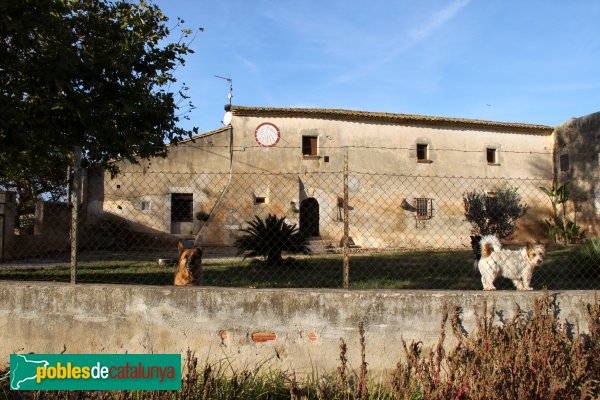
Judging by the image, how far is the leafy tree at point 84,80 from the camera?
19.6ft

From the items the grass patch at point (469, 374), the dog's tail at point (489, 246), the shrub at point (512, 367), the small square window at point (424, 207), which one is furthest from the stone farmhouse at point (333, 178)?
the shrub at point (512, 367)

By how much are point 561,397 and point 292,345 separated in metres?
1.93

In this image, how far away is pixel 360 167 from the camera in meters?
20.4

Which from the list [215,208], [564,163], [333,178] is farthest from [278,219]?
[564,163]

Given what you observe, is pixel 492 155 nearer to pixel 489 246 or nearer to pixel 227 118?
pixel 227 118

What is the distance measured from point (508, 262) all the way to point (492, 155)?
60.1 ft

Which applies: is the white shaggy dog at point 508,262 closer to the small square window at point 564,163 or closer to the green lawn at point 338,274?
the green lawn at point 338,274

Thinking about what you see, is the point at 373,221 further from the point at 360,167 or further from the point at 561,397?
the point at 561,397

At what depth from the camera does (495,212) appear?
18.8 meters

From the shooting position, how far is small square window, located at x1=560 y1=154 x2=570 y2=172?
22000mm

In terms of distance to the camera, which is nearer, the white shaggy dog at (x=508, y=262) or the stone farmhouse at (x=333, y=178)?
the white shaggy dog at (x=508, y=262)

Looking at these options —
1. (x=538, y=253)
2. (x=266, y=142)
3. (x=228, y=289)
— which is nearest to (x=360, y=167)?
(x=266, y=142)

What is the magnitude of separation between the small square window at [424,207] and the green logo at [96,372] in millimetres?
18836

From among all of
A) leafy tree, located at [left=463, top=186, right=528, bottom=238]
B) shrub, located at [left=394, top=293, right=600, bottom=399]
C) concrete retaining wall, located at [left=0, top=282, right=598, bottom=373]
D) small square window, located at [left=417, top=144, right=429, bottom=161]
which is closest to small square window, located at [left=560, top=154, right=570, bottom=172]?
leafy tree, located at [left=463, top=186, right=528, bottom=238]
